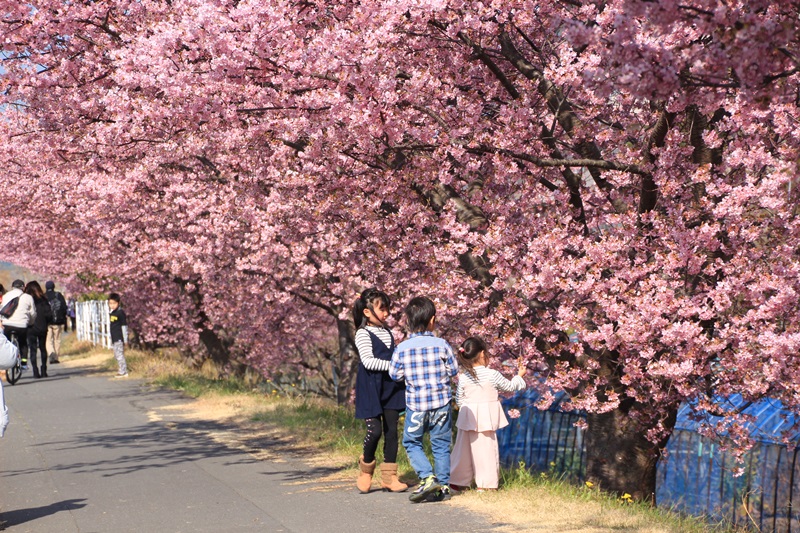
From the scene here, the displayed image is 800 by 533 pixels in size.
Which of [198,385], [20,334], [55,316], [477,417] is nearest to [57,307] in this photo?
[55,316]

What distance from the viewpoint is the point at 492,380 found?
28.7 ft

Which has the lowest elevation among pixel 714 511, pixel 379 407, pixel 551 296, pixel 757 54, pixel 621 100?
pixel 714 511

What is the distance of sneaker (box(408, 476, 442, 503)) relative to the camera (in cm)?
800

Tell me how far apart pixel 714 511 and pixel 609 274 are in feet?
14.6

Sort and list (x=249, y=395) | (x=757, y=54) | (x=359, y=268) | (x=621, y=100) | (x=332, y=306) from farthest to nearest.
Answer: (x=332, y=306)
(x=249, y=395)
(x=359, y=268)
(x=621, y=100)
(x=757, y=54)

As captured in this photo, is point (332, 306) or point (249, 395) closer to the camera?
point (249, 395)

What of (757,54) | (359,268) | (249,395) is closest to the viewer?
(757,54)

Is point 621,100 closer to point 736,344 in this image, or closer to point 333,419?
point 736,344

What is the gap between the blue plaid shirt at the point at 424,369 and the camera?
8.23 metres

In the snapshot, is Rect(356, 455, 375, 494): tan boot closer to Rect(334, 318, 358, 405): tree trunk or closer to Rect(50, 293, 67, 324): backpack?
Rect(334, 318, 358, 405): tree trunk

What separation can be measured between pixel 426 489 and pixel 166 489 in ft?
8.45

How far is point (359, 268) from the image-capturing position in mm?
13258

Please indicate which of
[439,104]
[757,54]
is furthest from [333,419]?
[757,54]

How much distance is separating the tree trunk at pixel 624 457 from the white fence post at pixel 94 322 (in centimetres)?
2058
